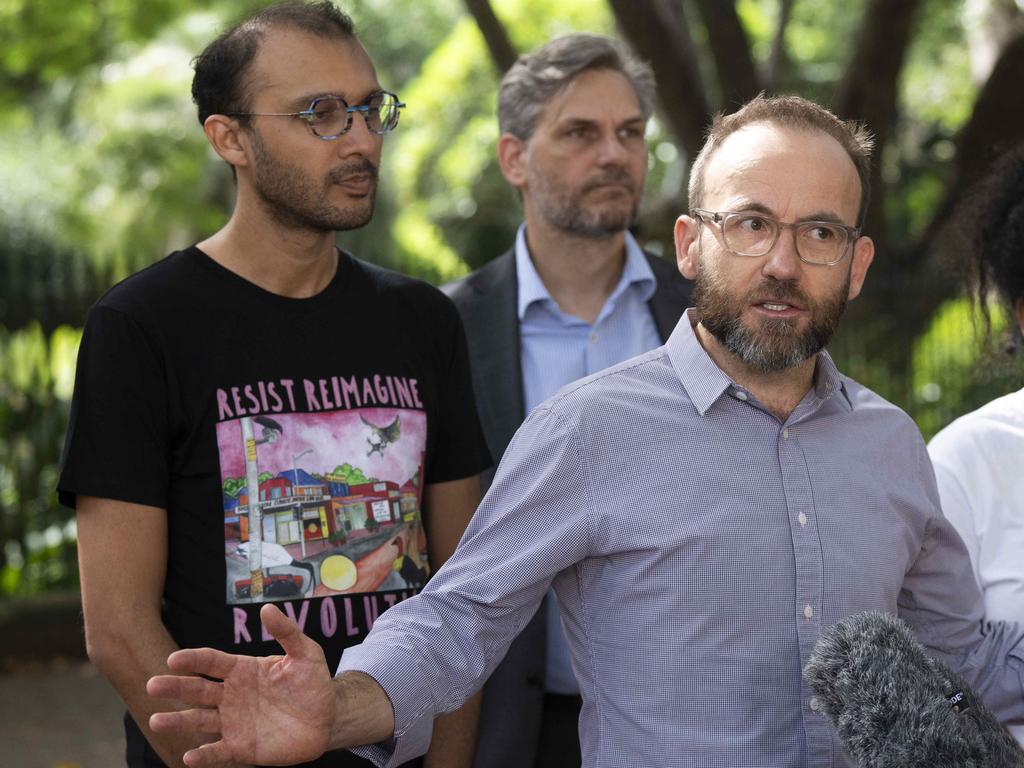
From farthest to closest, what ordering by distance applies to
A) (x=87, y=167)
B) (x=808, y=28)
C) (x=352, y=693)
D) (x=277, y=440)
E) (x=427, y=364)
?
1. (x=87, y=167)
2. (x=808, y=28)
3. (x=427, y=364)
4. (x=277, y=440)
5. (x=352, y=693)

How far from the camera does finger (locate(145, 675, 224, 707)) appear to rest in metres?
1.91

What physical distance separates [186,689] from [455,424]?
1.08 metres

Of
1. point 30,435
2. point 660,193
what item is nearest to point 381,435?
point 30,435

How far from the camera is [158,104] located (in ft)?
83.0

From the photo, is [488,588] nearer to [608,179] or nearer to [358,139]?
[358,139]

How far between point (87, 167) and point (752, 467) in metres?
23.8

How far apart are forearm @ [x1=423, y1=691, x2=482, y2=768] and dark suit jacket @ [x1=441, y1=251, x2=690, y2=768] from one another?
38 centimetres

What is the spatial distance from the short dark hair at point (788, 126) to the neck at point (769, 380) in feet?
0.91

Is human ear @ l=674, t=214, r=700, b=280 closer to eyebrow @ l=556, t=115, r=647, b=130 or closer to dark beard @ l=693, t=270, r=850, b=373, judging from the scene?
dark beard @ l=693, t=270, r=850, b=373

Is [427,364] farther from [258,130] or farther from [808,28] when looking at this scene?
[808,28]

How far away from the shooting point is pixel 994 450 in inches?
112

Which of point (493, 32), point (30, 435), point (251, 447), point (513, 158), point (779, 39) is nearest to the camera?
point (251, 447)

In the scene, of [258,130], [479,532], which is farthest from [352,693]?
[258,130]

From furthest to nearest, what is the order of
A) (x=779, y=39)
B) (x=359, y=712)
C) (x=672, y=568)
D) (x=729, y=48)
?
(x=779, y=39) < (x=729, y=48) < (x=672, y=568) < (x=359, y=712)
